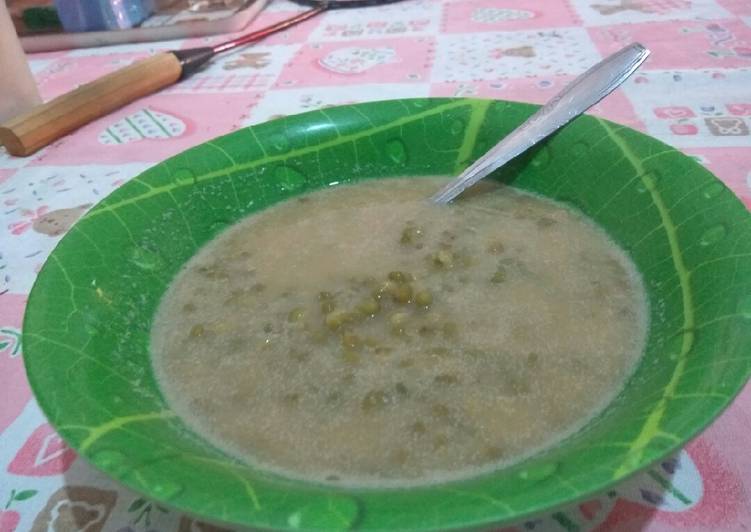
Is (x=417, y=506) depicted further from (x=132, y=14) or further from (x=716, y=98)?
(x=132, y=14)

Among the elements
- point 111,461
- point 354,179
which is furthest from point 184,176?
point 111,461

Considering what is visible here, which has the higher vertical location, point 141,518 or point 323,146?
point 323,146

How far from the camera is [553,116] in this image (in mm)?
960

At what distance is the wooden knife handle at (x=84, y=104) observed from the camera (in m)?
1.44

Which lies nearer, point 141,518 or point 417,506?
point 417,506

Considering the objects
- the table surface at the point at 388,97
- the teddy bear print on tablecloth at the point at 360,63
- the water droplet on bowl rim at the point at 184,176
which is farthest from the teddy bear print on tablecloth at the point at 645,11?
the water droplet on bowl rim at the point at 184,176

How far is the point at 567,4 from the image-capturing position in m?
2.00

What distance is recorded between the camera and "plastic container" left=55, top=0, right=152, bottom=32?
6.71ft

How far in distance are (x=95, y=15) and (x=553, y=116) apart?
1656 mm

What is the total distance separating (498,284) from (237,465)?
388mm

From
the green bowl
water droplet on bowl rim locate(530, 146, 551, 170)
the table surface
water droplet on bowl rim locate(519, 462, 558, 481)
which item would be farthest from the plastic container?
water droplet on bowl rim locate(519, 462, 558, 481)

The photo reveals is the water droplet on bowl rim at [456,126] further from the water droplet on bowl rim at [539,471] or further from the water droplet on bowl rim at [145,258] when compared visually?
the water droplet on bowl rim at [539,471]

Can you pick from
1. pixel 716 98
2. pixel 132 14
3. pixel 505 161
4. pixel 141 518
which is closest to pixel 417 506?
pixel 141 518

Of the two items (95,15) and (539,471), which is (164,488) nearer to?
(539,471)
